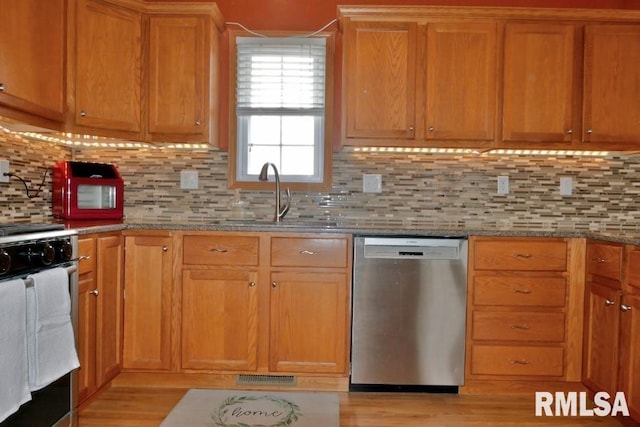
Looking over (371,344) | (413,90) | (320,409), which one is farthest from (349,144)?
(320,409)

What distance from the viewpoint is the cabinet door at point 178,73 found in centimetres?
280

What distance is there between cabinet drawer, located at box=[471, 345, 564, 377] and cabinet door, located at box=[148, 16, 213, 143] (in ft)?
6.59

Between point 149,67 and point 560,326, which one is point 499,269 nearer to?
point 560,326

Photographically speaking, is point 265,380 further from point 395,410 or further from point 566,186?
point 566,186

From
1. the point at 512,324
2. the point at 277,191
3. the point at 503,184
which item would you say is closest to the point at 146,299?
the point at 277,191

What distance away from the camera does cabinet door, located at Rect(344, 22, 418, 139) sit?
2797 mm

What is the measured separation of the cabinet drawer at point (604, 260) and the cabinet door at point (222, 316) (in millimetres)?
1735

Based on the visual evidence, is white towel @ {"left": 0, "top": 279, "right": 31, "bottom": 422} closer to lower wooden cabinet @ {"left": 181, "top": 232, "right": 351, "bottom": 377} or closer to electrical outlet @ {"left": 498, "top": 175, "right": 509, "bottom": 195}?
lower wooden cabinet @ {"left": 181, "top": 232, "right": 351, "bottom": 377}

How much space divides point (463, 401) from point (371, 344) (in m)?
0.55

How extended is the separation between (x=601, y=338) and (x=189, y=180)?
2.52m

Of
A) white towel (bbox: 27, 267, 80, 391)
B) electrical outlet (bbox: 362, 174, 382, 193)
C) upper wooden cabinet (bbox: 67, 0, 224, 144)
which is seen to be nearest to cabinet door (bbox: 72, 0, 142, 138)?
upper wooden cabinet (bbox: 67, 0, 224, 144)

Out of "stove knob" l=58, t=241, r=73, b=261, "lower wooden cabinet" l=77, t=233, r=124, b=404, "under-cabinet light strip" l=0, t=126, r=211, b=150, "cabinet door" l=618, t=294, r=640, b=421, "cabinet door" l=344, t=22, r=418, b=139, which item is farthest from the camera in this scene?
"under-cabinet light strip" l=0, t=126, r=211, b=150

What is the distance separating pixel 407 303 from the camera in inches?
98.9

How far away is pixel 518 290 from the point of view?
253 centimetres
